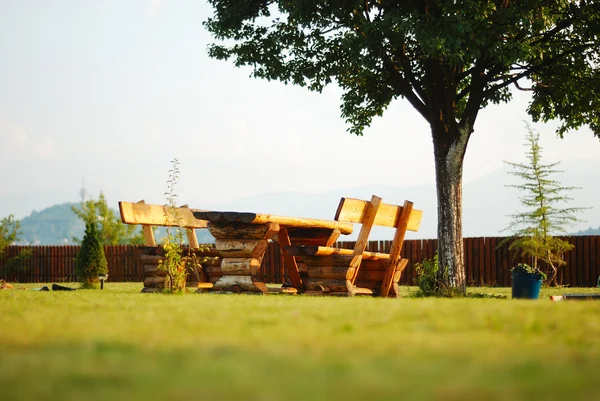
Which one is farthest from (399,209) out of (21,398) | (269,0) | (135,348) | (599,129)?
(21,398)

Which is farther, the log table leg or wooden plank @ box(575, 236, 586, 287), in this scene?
wooden plank @ box(575, 236, 586, 287)

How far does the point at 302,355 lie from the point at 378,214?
7.93 metres

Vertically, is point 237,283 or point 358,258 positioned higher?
point 358,258

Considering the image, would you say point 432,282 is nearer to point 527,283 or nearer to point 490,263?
point 527,283

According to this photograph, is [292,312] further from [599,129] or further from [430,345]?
[599,129]

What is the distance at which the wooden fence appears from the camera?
2297cm

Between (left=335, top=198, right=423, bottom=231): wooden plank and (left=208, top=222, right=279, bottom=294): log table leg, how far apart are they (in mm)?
1022

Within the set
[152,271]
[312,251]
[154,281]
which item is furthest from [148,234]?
[312,251]

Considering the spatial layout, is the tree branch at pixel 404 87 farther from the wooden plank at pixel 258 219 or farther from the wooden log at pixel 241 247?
the wooden log at pixel 241 247

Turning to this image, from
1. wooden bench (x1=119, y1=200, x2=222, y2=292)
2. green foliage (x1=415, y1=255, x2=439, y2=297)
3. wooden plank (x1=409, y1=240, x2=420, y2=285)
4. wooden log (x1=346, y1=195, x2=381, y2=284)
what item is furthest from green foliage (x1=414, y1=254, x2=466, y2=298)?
wooden plank (x1=409, y1=240, x2=420, y2=285)

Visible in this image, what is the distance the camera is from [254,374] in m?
3.03

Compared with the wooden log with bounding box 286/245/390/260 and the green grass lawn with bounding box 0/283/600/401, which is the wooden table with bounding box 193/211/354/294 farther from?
the green grass lawn with bounding box 0/283/600/401

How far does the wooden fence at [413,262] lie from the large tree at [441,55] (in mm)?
7431

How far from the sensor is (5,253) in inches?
1248
